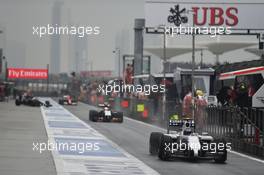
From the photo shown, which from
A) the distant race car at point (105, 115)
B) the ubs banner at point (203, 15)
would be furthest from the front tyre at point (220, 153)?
the ubs banner at point (203, 15)

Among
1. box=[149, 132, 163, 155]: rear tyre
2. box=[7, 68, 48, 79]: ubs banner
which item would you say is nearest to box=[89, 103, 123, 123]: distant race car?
box=[149, 132, 163, 155]: rear tyre

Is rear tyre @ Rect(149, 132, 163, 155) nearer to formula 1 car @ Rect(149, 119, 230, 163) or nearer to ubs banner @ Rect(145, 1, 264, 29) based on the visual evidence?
formula 1 car @ Rect(149, 119, 230, 163)

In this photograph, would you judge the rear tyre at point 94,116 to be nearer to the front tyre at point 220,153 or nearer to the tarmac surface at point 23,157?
the tarmac surface at point 23,157

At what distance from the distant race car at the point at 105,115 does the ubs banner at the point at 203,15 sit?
46.4 feet

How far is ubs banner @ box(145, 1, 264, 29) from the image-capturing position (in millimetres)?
58125

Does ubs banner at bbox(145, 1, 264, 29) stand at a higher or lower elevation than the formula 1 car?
higher

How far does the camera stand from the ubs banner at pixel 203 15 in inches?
2288

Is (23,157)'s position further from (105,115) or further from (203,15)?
(203,15)

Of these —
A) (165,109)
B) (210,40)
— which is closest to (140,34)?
(165,109)

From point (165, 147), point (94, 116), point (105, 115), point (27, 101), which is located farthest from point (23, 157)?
point (27, 101)

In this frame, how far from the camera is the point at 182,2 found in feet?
194

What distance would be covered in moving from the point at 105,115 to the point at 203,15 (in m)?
16.7

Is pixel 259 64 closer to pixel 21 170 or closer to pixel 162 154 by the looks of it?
pixel 162 154

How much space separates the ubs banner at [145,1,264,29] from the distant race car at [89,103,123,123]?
46.4 feet
